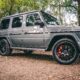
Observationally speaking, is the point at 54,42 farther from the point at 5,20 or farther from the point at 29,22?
the point at 5,20

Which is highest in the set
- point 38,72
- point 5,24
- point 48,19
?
point 48,19

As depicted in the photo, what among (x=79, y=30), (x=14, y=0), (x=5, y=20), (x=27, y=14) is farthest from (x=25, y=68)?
(x=14, y=0)

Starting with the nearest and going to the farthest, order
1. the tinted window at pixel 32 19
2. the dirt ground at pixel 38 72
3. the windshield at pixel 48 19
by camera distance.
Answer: the dirt ground at pixel 38 72 → the windshield at pixel 48 19 → the tinted window at pixel 32 19

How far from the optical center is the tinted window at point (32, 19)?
988cm

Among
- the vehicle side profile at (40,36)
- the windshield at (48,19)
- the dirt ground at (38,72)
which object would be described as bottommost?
the dirt ground at (38,72)

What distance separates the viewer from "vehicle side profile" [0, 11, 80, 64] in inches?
Result: 340

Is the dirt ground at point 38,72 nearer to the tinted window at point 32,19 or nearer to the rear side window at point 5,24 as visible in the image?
the tinted window at point 32,19

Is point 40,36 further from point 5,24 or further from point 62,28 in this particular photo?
point 5,24

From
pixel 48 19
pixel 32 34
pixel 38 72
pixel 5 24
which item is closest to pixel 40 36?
pixel 32 34

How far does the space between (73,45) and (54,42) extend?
3.19ft

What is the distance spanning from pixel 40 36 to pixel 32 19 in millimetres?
1020

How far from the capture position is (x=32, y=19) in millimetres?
10086

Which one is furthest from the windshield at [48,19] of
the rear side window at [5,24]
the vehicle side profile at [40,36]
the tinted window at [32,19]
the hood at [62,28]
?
the rear side window at [5,24]

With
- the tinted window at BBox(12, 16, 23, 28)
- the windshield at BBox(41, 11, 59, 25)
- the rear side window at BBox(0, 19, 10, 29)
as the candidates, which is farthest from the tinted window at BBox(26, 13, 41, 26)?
the rear side window at BBox(0, 19, 10, 29)
